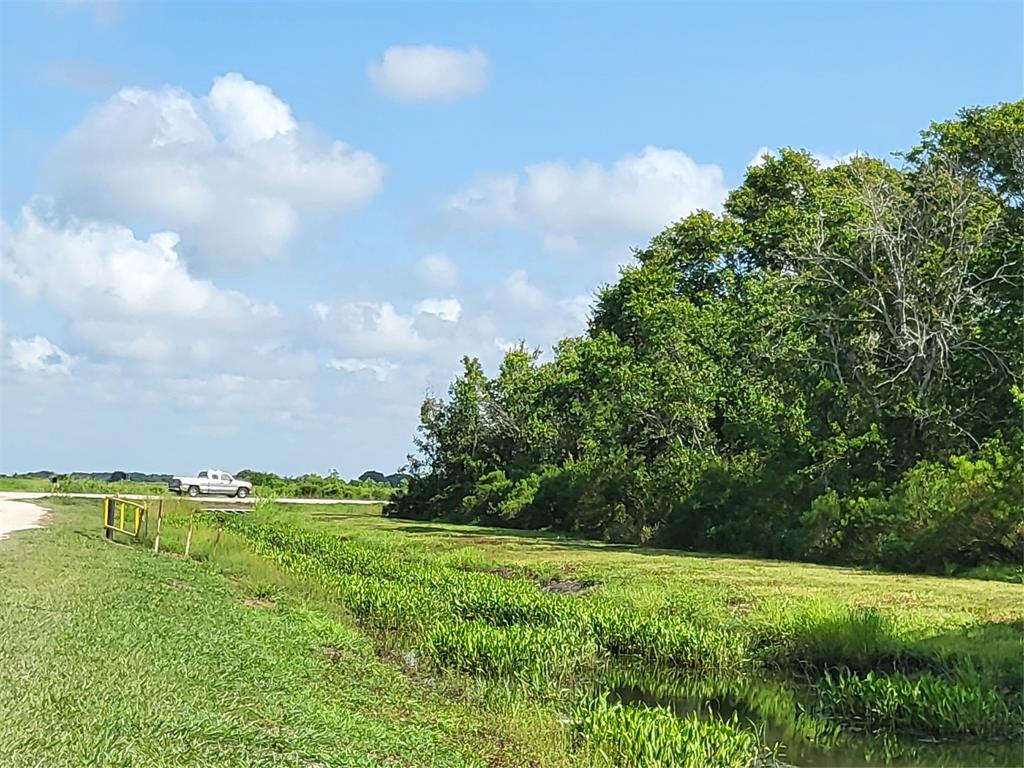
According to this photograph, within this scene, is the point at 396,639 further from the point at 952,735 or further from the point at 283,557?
the point at 283,557

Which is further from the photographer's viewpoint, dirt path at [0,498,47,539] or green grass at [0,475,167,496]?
green grass at [0,475,167,496]

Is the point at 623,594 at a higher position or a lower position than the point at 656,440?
lower

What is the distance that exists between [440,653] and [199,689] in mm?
6134

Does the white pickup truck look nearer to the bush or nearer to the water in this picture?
the bush

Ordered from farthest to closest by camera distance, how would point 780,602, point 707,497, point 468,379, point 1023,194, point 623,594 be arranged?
point 468,379 → point 707,497 → point 1023,194 → point 623,594 → point 780,602

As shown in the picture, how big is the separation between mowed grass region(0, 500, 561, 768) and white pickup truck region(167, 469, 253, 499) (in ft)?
155

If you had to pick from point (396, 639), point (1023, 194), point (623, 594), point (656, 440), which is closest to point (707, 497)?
point (656, 440)

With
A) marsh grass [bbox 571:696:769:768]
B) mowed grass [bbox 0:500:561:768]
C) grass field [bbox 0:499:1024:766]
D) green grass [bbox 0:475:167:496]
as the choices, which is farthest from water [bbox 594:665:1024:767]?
green grass [bbox 0:475:167:496]

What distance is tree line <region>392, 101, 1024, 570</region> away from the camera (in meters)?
28.6

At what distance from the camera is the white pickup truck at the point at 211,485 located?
65.0 m

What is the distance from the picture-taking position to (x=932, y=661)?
14.7 metres

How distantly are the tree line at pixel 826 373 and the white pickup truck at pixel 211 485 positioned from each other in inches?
979

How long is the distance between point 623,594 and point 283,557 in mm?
9859

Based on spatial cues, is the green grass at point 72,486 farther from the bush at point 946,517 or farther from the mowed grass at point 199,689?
the mowed grass at point 199,689
